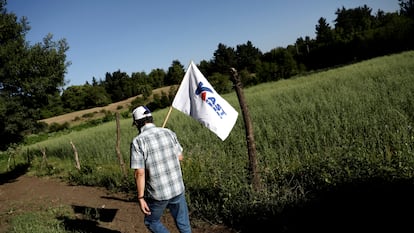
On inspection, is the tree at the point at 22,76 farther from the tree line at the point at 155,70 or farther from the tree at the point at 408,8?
the tree at the point at 408,8

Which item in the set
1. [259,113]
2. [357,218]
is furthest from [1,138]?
[357,218]

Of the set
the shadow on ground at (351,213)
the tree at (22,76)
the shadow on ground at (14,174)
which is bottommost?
the shadow on ground at (14,174)

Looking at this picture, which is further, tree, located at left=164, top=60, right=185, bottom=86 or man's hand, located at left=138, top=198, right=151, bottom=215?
tree, located at left=164, top=60, right=185, bottom=86

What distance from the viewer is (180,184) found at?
370 centimetres

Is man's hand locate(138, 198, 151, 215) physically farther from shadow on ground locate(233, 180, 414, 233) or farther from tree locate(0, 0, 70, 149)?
tree locate(0, 0, 70, 149)

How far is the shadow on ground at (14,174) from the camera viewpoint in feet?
49.8

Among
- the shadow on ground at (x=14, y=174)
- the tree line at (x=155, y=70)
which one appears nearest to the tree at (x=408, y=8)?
the tree line at (x=155, y=70)

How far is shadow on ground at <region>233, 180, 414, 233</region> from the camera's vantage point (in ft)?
11.6

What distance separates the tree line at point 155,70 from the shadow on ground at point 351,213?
7.77 ft

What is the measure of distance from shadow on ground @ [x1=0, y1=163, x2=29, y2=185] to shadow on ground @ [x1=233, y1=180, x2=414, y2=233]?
14.5m

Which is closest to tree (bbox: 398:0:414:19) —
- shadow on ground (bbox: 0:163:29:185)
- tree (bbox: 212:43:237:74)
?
tree (bbox: 212:43:237:74)

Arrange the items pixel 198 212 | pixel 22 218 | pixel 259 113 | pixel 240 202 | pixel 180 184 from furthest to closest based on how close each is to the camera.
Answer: pixel 259 113 → pixel 22 218 → pixel 198 212 → pixel 240 202 → pixel 180 184

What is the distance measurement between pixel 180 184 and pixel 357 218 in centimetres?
213

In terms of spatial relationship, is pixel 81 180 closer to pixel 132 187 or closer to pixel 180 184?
pixel 132 187
